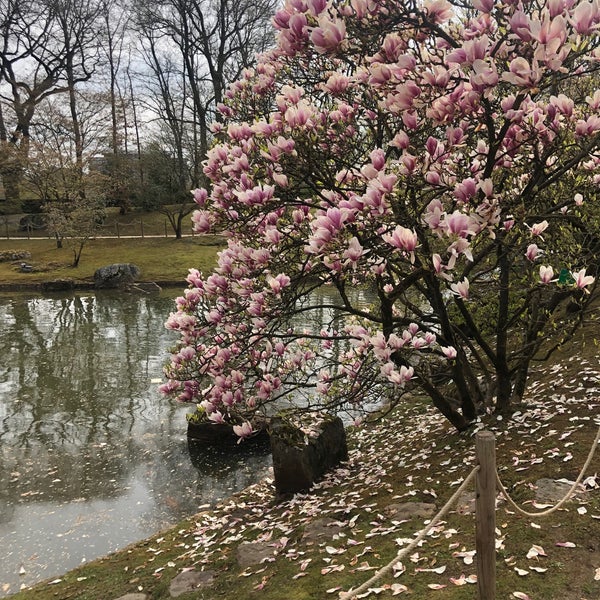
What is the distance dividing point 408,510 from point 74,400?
6688 millimetres

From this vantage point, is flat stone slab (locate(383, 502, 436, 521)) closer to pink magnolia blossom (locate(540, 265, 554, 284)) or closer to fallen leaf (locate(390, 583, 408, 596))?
fallen leaf (locate(390, 583, 408, 596))

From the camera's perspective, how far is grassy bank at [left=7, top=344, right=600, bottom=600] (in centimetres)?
265

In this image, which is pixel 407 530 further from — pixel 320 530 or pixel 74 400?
pixel 74 400

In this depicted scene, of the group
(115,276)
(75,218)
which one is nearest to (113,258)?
(75,218)

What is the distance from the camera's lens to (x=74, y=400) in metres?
8.62

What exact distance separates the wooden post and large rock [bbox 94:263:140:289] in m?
19.9

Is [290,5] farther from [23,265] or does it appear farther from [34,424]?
[23,265]

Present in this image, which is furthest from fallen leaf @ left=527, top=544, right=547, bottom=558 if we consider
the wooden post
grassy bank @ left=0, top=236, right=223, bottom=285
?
grassy bank @ left=0, top=236, right=223, bottom=285

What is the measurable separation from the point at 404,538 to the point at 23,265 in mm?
22790

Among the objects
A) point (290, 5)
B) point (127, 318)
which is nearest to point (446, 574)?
point (290, 5)

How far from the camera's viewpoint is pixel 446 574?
105 inches

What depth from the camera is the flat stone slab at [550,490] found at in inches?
124

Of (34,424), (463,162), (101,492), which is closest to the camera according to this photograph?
(463,162)

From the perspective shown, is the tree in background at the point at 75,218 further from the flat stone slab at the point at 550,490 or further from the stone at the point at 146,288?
the flat stone slab at the point at 550,490
